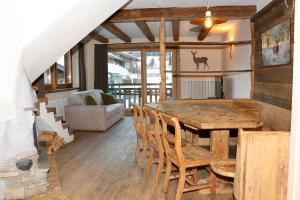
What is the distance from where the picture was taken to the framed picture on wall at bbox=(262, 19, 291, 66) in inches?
119

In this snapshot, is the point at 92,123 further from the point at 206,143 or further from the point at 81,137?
the point at 206,143

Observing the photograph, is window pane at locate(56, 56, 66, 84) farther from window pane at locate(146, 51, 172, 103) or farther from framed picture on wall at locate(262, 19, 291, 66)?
framed picture on wall at locate(262, 19, 291, 66)

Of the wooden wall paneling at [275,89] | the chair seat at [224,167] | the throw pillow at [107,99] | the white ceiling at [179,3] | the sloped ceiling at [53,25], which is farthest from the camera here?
the throw pillow at [107,99]

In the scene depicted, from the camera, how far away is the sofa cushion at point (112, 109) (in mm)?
6127

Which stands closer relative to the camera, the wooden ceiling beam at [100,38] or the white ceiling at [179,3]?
the white ceiling at [179,3]

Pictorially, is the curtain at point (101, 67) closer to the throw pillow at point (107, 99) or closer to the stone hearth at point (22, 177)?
the throw pillow at point (107, 99)

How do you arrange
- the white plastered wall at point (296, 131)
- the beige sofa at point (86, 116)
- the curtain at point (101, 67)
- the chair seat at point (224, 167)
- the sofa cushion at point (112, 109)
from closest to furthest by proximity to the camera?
the white plastered wall at point (296, 131) → the chair seat at point (224, 167) → the beige sofa at point (86, 116) → the sofa cushion at point (112, 109) → the curtain at point (101, 67)

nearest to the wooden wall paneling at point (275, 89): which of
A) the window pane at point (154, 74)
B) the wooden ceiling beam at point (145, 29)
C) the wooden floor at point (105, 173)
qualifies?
the wooden floor at point (105, 173)

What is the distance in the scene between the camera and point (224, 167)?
229 centimetres

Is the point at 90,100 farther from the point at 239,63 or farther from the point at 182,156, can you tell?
the point at 182,156

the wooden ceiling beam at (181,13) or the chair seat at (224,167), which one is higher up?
the wooden ceiling beam at (181,13)

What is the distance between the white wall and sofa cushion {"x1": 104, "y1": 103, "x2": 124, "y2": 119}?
114 inches

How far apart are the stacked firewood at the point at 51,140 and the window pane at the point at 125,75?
3.93 m

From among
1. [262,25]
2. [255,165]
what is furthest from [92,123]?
[255,165]
